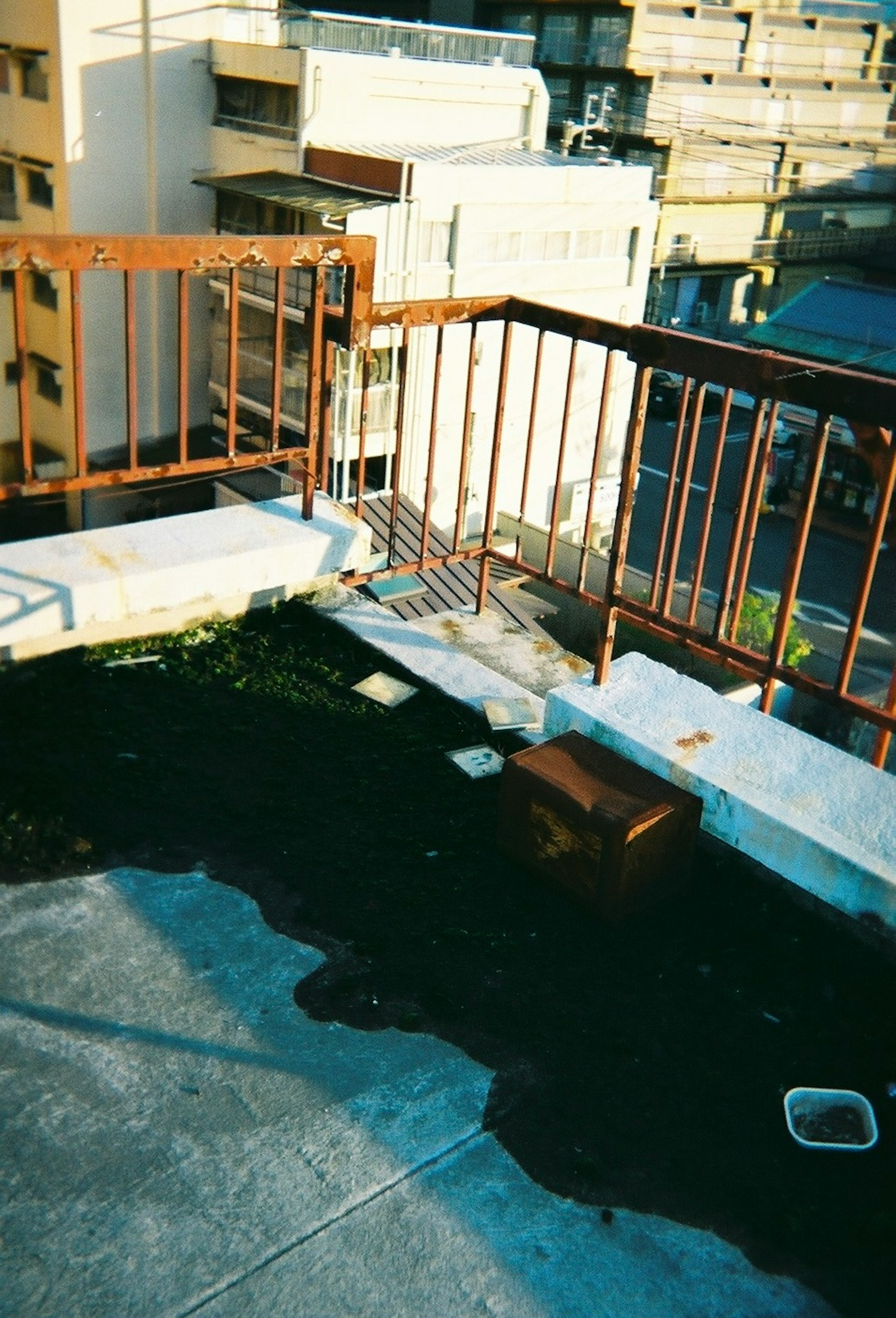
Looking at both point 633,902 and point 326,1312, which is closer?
point 326,1312

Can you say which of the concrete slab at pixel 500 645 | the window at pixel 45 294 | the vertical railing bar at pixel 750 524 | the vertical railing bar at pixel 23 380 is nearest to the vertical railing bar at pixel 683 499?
the vertical railing bar at pixel 750 524

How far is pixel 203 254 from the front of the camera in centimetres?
448

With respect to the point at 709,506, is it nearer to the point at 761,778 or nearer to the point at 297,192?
the point at 761,778

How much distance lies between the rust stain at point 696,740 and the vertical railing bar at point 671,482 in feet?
1.96

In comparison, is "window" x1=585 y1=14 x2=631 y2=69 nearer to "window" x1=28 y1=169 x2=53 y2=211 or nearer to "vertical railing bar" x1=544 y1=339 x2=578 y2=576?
"window" x1=28 y1=169 x2=53 y2=211

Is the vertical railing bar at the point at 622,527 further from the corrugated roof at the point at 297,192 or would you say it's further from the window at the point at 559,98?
the window at the point at 559,98

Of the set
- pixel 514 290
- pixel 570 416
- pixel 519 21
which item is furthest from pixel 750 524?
pixel 519 21

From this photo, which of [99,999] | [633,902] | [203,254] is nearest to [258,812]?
[99,999]

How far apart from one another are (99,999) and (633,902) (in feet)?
5.59

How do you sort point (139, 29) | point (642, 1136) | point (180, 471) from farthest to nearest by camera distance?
point (139, 29), point (180, 471), point (642, 1136)

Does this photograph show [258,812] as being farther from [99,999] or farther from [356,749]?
[99,999]

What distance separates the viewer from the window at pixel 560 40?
41.3m

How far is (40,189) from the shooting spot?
2502cm

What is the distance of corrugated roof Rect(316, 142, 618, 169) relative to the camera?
78.0 feet
